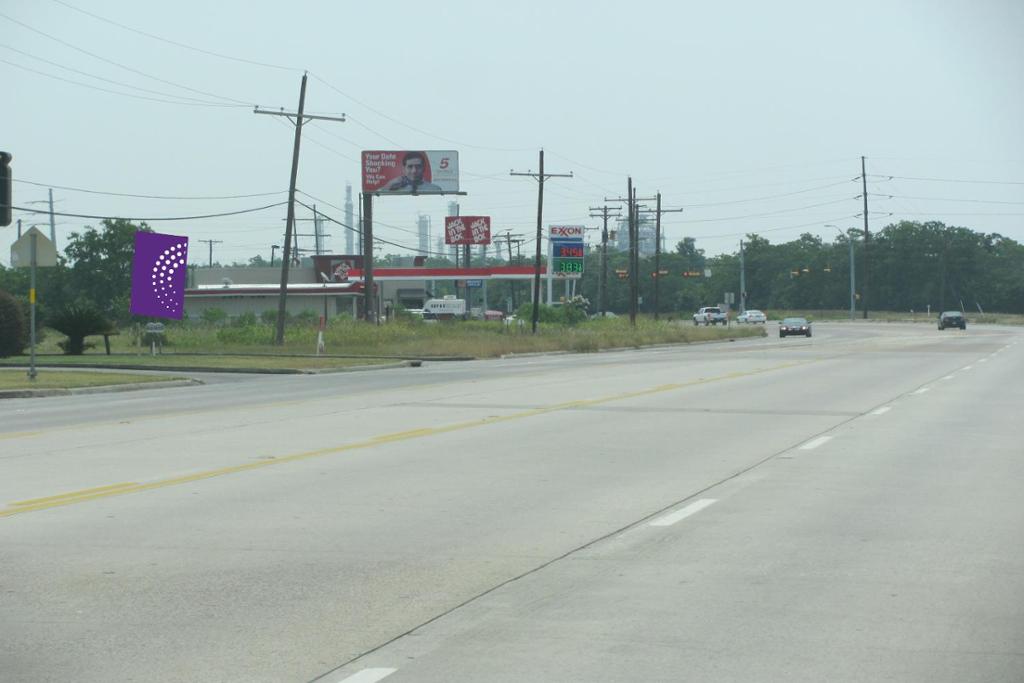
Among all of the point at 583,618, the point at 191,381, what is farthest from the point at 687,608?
the point at 191,381

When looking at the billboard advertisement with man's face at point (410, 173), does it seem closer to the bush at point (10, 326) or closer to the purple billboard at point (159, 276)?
the purple billboard at point (159, 276)

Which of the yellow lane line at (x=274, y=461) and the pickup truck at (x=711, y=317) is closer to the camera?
the yellow lane line at (x=274, y=461)

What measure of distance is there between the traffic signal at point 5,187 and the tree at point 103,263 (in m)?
84.0

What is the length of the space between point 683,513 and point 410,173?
83.7m

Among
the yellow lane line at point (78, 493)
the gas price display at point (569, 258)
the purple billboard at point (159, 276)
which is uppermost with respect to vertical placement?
the gas price display at point (569, 258)

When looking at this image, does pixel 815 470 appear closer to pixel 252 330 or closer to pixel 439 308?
pixel 252 330

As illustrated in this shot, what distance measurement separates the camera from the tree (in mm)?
102875

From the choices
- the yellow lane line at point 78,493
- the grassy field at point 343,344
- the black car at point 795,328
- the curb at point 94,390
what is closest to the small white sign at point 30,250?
the curb at point 94,390

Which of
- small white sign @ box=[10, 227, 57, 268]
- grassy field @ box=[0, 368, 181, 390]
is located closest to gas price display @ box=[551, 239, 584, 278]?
grassy field @ box=[0, 368, 181, 390]

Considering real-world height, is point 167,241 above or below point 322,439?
above

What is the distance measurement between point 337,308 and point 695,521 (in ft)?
296

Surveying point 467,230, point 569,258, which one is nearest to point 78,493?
point 569,258

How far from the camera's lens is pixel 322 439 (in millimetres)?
17859

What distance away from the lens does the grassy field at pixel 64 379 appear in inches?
1174
